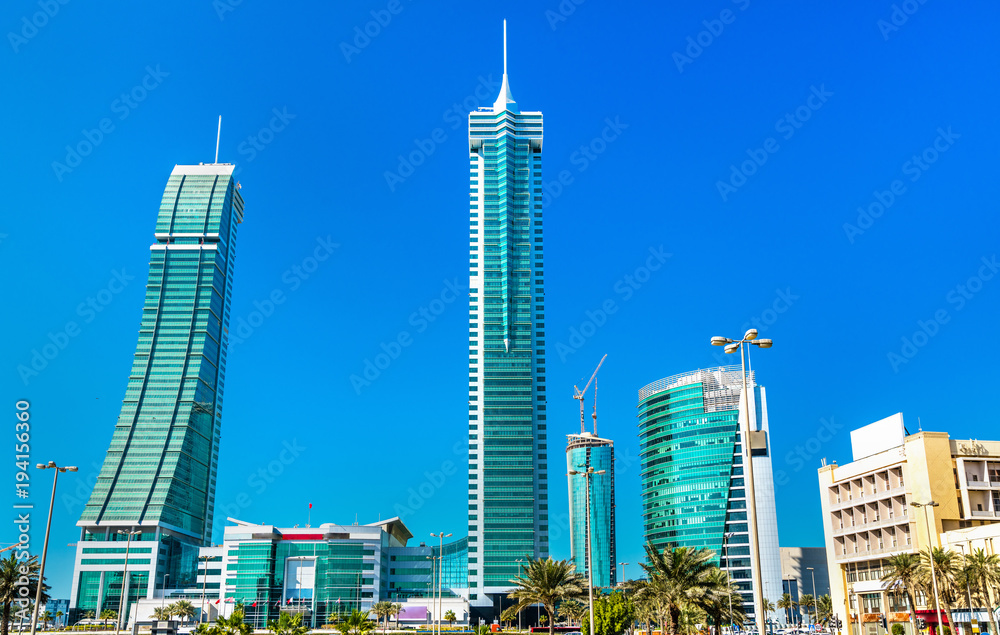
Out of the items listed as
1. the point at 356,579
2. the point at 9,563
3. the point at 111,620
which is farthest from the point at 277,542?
the point at 9,563

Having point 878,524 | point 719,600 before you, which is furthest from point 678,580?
point 878,524

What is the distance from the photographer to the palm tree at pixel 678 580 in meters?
57.1

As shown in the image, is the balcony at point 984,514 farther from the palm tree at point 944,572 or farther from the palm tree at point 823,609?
the palm tree at point 823,609

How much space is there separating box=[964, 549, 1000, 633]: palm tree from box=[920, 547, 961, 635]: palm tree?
0.87 m

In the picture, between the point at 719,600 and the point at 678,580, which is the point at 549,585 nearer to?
the point at 719,600

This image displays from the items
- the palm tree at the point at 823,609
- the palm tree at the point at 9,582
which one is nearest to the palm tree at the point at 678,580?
the palm tree at the point at 9,582

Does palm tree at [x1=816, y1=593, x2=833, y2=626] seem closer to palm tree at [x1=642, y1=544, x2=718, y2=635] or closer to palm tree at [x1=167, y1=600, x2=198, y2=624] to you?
palm tree at [x1=167, y1=600, x2=198, y2=624]

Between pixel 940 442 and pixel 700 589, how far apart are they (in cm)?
4439

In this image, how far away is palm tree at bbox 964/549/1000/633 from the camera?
67625 millimetres

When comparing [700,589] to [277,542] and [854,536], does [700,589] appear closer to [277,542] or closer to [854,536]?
[854,536]

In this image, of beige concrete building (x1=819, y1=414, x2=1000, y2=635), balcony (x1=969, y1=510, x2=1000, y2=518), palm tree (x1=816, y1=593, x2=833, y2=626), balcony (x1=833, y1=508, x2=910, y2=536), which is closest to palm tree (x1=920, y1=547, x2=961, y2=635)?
beige concrete building (x1=819, y1=414, x2=1000, y2=635)

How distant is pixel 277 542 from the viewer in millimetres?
183250

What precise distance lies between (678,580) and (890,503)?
154 feet

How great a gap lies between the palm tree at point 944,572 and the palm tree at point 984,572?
2.86ft
